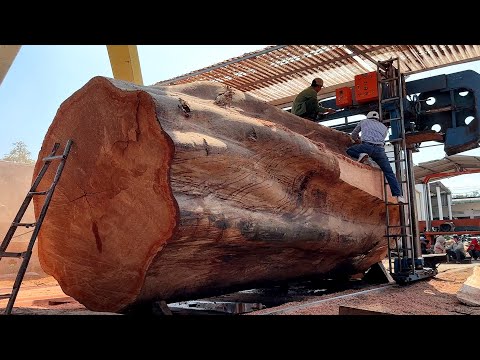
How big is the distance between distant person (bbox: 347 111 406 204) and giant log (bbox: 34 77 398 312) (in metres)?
1.12

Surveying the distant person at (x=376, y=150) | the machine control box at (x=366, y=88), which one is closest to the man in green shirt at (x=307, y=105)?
the machine control box at (x=366, y=88)

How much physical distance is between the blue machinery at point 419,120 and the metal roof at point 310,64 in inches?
51.1

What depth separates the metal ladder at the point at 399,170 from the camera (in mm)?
5281

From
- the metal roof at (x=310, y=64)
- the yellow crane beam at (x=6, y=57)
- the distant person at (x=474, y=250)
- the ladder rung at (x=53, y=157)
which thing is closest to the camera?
the ladder rung at (x=53, y=157)

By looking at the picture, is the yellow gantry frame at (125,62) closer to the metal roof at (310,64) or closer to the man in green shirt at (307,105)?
the man in green shirt at (307,105)

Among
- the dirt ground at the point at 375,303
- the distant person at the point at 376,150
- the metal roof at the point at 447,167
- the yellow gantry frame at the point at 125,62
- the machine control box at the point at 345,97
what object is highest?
the metal roof at the point at 447,167

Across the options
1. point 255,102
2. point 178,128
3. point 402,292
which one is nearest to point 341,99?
point 255,102

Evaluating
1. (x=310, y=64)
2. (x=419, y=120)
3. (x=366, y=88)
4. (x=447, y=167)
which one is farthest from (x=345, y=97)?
(x=447, y=167)

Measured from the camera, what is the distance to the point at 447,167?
669 inches

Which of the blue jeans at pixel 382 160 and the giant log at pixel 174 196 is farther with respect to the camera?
the blue jeans at pixel 382 160

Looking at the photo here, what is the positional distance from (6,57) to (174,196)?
2.75 meters

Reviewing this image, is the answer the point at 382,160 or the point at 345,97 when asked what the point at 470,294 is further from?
the point at 345,97

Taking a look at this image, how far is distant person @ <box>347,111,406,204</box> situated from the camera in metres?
5.12
